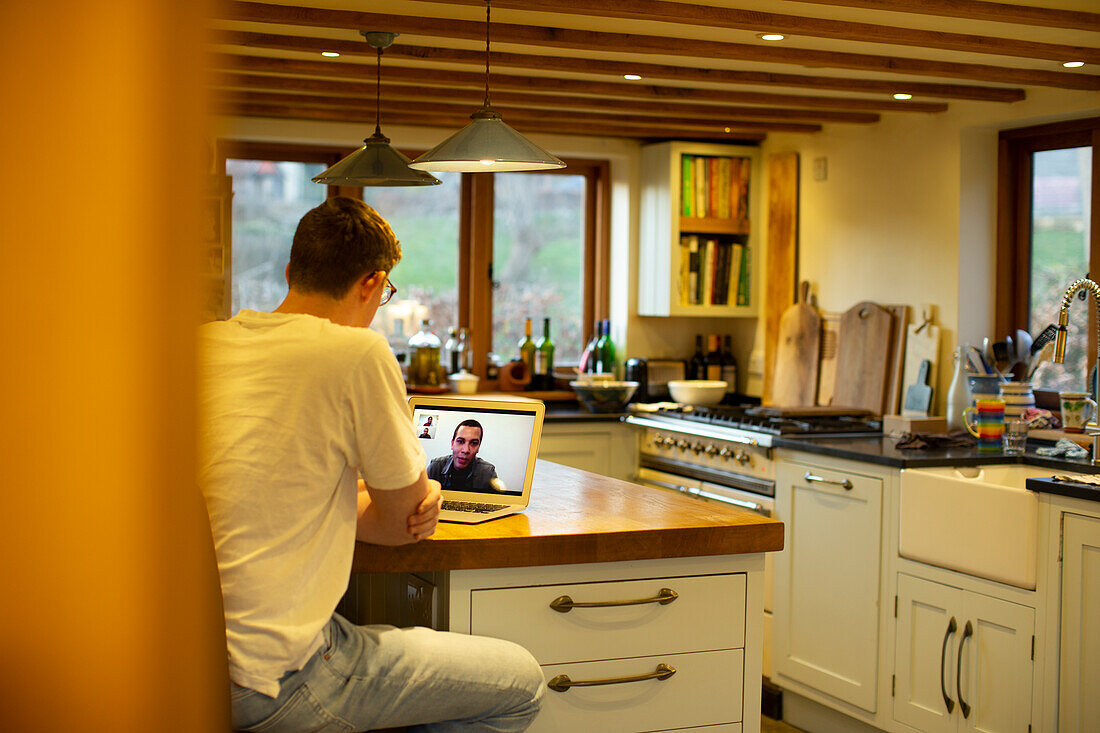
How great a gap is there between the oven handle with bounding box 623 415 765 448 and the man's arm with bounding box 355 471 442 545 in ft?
7.64

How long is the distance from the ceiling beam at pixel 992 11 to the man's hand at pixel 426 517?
1642 millimetres

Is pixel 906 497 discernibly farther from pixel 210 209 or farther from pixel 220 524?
pixel 210 209

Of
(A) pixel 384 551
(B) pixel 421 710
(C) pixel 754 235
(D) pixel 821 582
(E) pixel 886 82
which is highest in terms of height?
(E) pixel 886 82

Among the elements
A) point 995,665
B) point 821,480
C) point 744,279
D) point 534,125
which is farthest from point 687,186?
point 995,665

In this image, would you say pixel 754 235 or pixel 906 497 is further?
pixel 754 235

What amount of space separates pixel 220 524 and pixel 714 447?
2920mm

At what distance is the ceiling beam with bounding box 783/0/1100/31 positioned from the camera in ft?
8.85

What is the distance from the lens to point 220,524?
62.1 inches

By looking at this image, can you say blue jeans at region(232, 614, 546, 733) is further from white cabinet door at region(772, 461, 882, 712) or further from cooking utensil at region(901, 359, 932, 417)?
cooking utensil at region(901, 359, 932, 417)

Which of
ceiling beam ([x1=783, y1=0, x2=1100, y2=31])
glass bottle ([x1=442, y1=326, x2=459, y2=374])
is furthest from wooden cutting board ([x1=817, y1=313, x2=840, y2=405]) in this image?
ceiling beam ([x1=783, y1=0, x2=1100, y2=31])

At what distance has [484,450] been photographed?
7.39 feet

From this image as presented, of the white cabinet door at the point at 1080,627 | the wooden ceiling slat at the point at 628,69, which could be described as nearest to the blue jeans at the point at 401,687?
the white cabinet door at the point at 1080,627

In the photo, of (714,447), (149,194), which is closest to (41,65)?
(149,194)

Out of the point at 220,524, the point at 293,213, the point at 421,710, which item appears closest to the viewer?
the point at 220,524
